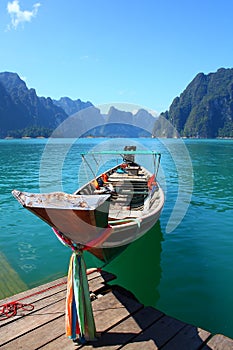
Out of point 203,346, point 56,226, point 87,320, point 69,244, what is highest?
point 56,226

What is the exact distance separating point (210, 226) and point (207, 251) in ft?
9.13

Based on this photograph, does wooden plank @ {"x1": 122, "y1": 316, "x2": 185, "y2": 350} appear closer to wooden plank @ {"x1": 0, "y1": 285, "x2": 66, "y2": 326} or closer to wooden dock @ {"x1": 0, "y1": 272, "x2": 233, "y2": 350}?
wooden dock @ {"x1": 0, "y1": 272, "x2": 233, "y2": 350}

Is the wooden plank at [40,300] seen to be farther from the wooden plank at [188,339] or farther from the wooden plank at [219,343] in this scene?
the wooden plank at [219,343]

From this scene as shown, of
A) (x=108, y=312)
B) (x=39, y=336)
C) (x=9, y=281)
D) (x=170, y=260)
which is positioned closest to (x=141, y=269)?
(x=170, y=260)

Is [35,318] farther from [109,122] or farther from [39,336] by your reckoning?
[109,122]

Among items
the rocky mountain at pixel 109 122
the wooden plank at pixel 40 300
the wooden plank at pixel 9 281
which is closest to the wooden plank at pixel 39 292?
the wooden plank at pixel 40 300

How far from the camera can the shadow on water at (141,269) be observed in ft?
25.0

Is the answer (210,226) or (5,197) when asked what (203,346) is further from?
(5,197)

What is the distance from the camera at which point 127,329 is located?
465 centimetres

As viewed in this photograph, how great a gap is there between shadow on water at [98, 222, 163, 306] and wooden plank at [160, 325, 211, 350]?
8.37ft

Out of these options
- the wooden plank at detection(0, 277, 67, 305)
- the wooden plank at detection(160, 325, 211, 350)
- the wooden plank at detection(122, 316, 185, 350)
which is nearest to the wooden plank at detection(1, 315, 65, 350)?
the wooden plank at detection(0, 277, 67, 305)

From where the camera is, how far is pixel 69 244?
4.62 meters

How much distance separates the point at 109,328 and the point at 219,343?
1764mm

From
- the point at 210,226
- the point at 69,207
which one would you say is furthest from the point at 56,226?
the point at 210,226
